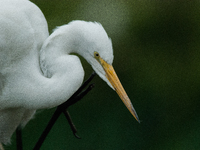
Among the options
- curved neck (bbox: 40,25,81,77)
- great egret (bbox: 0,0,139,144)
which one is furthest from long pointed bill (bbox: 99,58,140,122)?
curved neck (bbox: 40,25,81,77)

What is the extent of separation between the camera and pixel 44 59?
1191 millimetres

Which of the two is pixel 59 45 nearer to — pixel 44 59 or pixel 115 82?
pixel 44 59

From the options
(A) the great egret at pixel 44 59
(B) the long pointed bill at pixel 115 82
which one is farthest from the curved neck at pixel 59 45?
(B) the long pointed bill at pixel 115 82

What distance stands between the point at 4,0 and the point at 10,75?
350mm

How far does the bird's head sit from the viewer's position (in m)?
1.09

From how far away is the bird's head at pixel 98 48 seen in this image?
3.58ft

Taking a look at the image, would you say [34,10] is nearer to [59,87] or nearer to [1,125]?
[59,87]

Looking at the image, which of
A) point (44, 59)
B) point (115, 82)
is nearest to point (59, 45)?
point (44, 59)

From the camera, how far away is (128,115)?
9.78 feet

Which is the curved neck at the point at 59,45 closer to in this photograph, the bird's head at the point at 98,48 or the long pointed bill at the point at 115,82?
the bird's head at the point at 98,48

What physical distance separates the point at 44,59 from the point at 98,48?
233 millimetres

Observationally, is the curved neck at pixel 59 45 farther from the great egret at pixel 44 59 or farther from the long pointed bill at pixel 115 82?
the long pointed bill at pixel 115 82

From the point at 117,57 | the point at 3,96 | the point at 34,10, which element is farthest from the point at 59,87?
the point at 117,57

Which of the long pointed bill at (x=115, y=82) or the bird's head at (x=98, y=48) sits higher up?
the bird's head at (x=98, y=48)
